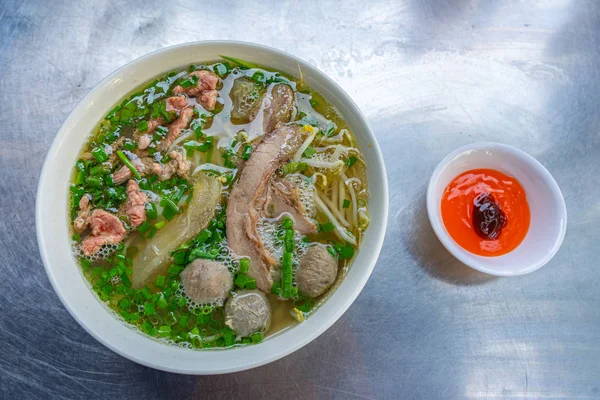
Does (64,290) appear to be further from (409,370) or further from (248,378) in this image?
(409,370)

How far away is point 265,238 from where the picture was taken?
2.13m

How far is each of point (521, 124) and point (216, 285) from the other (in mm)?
2014

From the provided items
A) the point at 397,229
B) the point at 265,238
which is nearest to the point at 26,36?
the point at 265,238

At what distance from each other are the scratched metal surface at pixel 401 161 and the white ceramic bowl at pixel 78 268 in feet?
1.82

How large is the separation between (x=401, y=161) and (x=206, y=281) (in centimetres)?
133

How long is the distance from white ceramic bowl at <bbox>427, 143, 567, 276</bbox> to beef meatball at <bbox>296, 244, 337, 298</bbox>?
0.68 m

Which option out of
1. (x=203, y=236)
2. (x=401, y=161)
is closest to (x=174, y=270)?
(x=203, y=236)

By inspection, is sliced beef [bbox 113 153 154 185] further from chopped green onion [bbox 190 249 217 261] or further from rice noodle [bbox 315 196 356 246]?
rice noodle [bbox 315 196 356 246]

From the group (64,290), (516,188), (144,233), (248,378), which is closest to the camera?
(64,290)

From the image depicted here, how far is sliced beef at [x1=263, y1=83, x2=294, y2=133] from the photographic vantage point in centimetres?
223

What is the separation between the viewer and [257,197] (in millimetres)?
2102

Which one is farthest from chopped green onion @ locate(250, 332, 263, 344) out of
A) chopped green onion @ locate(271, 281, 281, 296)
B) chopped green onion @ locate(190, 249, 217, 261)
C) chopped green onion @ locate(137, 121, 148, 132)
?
chopped green onion @ locate(137, 121, 148, 132)

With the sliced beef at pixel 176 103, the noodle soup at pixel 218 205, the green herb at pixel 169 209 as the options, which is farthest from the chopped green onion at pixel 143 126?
the green herb at pixel 169 209

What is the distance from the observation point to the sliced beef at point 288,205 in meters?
2.13
